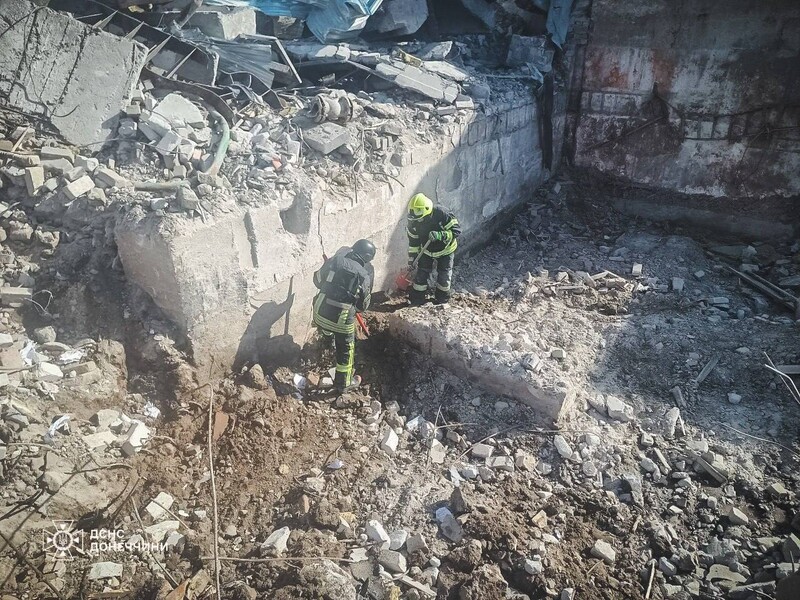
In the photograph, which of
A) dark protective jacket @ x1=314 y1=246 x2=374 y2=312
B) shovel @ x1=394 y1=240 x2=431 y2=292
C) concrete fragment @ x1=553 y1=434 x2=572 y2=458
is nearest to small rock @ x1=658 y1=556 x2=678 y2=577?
concrete fragment @ x1=553 y1=434 x2=572 y2=458

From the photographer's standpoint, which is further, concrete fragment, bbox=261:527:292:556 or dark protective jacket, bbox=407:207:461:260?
dark protective jacket, bbox=407:207:461:260

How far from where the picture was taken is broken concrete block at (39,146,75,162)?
211 inches

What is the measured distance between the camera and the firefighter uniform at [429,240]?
652cm

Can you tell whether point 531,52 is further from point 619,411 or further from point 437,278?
point 619,411

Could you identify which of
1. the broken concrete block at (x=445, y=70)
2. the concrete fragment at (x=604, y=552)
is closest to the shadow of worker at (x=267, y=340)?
the concrete fragment at (x=604, y=552)

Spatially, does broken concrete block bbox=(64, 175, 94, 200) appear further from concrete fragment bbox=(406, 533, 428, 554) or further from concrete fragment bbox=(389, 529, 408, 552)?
concrete fragment bbox=(406, 533, 428, 554)

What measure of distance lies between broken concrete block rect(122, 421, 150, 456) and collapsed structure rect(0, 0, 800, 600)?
2cm

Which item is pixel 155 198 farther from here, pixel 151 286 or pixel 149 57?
pixel 149 57

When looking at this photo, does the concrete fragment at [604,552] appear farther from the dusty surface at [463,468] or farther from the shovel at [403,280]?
the shovel at [403,280]

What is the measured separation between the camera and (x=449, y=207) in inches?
309

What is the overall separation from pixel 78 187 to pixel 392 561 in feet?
14.1

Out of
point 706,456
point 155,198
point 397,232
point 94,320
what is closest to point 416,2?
point 397,232

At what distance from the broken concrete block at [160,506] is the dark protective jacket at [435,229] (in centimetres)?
375

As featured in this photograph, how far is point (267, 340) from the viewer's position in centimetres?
587
